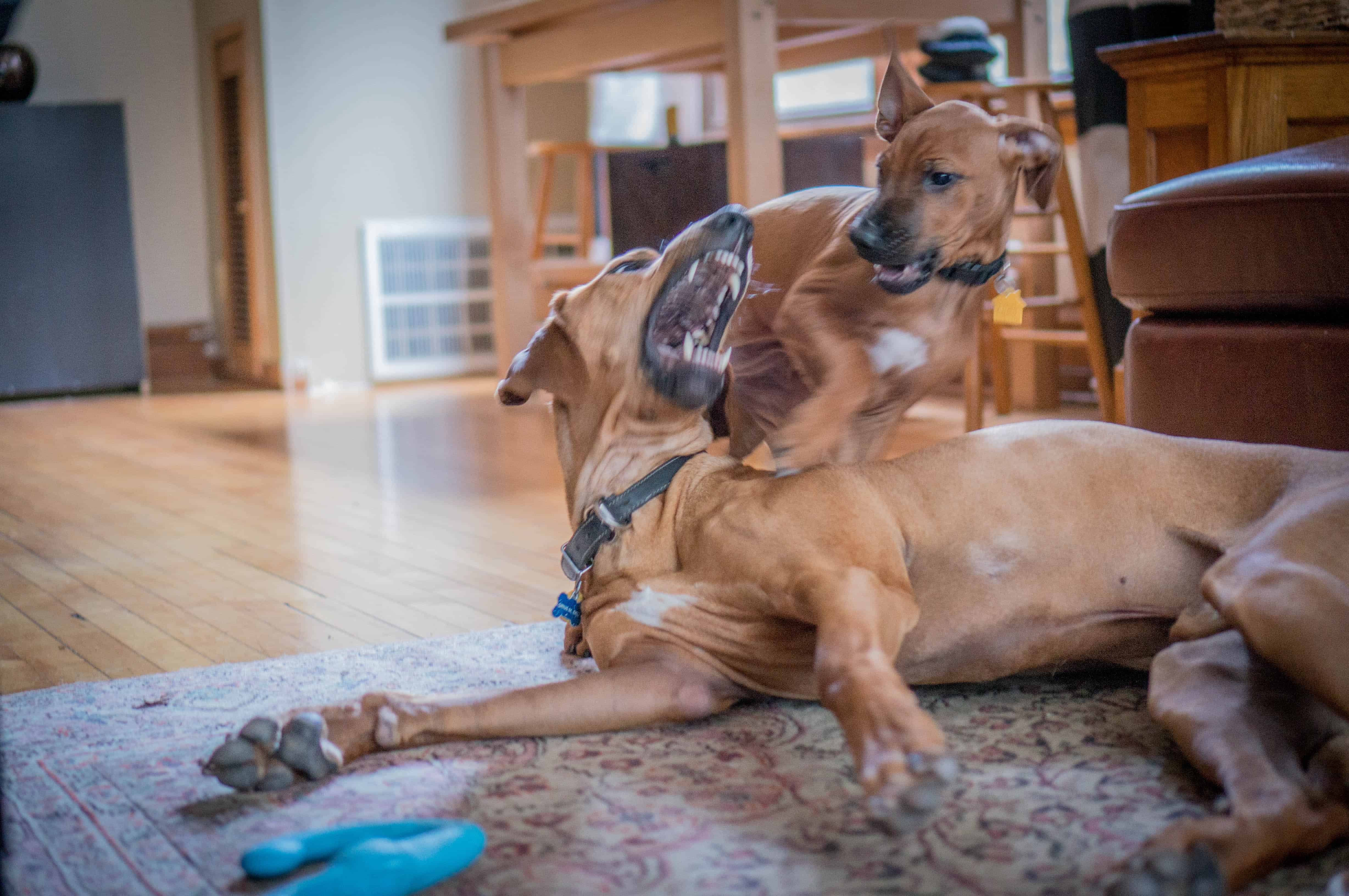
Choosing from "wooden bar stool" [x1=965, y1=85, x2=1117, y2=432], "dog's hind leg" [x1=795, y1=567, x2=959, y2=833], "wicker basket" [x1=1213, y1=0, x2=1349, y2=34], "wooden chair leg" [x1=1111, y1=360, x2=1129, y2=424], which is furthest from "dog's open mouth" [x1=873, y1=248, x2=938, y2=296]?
→ "wooden bar stool" [x1=965, y1=85, x2=1117, y2=432]

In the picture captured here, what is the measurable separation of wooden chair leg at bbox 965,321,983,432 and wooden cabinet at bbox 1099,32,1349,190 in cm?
152

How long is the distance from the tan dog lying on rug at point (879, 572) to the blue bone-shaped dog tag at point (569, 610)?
5 centimetres

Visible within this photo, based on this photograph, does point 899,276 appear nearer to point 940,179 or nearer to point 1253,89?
point 940,179

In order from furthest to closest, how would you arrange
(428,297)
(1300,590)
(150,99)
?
(150,99)
(428,297)
(1300,590)

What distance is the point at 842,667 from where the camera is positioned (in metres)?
1.36

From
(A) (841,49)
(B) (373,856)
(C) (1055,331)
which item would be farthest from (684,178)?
(B) (373,856)

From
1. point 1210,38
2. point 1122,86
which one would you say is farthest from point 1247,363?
point 1122,86

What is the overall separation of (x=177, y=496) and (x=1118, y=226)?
2.87 meters

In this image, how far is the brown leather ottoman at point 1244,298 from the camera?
78.5 inches

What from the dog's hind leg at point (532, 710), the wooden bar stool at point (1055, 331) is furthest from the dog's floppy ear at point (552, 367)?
the wooden bar stool at point (1055, 331)

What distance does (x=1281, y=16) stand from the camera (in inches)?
110

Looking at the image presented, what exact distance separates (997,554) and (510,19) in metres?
4.69

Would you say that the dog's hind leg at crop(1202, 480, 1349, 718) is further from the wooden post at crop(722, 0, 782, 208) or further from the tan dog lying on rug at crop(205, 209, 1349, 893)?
the wooden post at crop(722, 0, 782, 208)

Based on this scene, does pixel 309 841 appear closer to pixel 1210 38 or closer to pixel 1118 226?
pixel 1118 226
